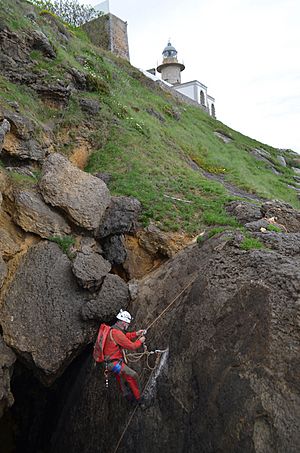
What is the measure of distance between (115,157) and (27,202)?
5596mm

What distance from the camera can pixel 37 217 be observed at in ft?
36.9

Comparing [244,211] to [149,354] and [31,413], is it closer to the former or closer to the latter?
[149,354]

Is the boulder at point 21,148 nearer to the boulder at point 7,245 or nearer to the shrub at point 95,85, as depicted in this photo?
the boulder at point 7,245

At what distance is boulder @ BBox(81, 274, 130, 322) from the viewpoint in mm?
10172

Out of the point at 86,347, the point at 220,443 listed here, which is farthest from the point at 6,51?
the point at 220,443

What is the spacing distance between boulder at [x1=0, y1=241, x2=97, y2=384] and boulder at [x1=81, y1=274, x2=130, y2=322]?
27 cm

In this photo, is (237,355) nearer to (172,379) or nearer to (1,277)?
(172,379)

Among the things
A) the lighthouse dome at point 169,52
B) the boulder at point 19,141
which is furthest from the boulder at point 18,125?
the lighthouse dome at point 169,52

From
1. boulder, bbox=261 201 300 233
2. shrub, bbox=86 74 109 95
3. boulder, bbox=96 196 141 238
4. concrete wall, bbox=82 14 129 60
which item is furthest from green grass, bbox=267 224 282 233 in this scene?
concrete wall, bbox=82 14 129 60

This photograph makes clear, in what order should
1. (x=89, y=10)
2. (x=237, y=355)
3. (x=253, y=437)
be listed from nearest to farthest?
(x=253, y=437)
(x=237, y=355)
(x=89, y=10)

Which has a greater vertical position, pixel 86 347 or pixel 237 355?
pixel 237 355

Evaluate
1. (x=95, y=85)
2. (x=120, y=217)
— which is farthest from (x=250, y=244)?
(x=95, y=85)

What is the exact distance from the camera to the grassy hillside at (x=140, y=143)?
541 inches

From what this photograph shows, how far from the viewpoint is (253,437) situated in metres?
6.71
